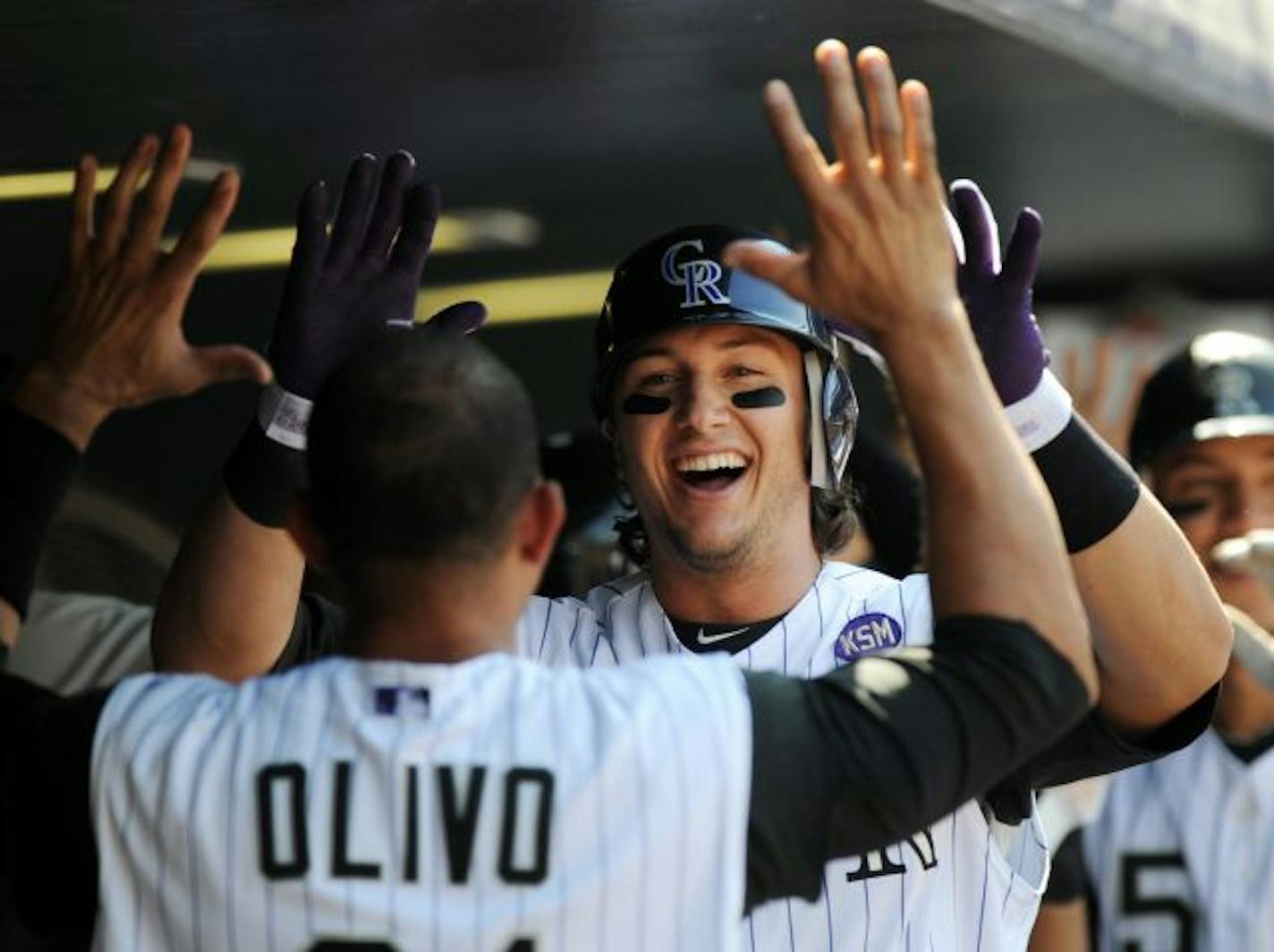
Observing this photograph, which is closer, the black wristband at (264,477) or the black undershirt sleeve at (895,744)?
the black undershirt sleeve at (895,744)

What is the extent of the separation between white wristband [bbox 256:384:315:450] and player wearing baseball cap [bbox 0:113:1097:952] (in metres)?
0.61

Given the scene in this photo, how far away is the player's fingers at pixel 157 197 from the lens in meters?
2.49

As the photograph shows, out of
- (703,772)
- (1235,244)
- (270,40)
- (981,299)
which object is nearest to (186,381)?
(703,772)

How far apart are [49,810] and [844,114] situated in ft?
3.27

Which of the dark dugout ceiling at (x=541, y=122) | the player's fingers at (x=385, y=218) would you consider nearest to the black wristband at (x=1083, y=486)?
the player's fingers at (x=385, y=218)

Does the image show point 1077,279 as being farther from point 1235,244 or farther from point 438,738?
point 438,738

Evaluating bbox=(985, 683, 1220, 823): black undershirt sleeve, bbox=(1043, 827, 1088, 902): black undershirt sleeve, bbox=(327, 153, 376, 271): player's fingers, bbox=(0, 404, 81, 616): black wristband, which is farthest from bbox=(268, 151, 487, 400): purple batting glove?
bbox=(1043, 827, 1088, 902): black undershirt sleeve

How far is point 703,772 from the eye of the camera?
228 centimetres

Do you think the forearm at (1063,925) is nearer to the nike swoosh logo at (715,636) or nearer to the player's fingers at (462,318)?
the nike swoosh logo at (715,636)

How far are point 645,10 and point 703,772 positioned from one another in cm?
175

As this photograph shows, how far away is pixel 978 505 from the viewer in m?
2.32

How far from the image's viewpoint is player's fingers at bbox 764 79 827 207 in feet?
7.45

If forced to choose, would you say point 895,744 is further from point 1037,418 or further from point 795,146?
point 1037,418

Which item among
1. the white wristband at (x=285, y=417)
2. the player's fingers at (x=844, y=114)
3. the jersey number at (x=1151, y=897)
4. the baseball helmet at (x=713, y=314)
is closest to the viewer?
the player's fingers at (x=844, y=114)
